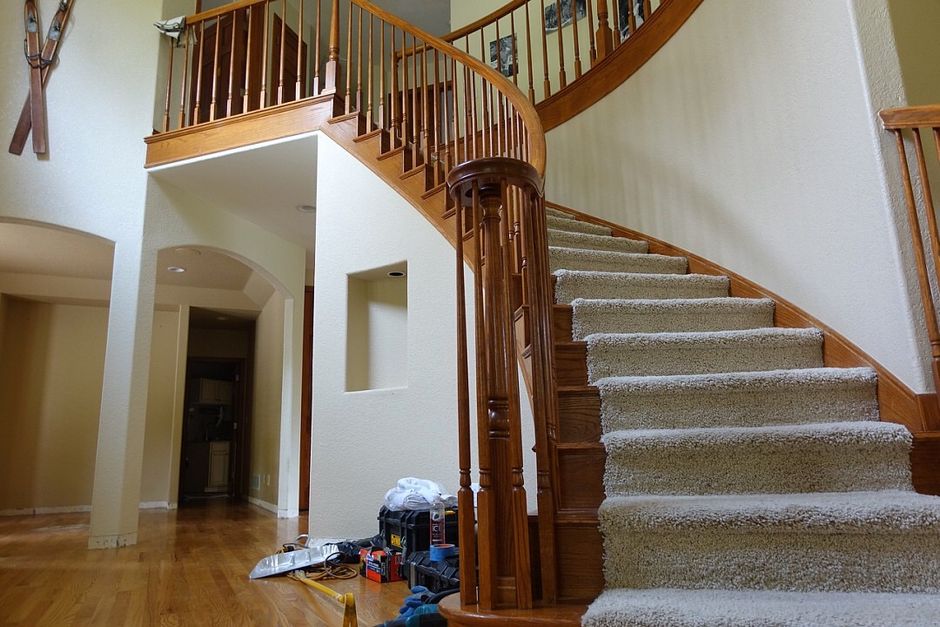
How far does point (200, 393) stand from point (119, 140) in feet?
15.5

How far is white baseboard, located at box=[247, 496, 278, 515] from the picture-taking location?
20.3 feet

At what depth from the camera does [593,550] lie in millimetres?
1434

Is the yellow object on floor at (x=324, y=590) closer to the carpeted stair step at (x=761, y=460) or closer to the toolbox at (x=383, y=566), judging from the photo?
the toolbox at (x=383, y=566)

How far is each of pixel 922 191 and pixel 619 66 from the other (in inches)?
92.0

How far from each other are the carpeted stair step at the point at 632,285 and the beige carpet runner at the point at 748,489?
0.77 ft

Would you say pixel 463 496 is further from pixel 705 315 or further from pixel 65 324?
pixel 65 324

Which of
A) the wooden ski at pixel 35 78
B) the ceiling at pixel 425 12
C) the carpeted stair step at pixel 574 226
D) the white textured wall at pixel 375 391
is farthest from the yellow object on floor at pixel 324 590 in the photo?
the ceiling at pixel 425 12

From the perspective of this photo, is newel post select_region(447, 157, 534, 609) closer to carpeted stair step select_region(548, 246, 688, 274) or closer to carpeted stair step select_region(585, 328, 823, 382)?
carpeted stair step select_region(585, 328, 823, 382)

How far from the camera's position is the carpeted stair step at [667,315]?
7.45ft

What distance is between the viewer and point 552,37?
16.9 ft

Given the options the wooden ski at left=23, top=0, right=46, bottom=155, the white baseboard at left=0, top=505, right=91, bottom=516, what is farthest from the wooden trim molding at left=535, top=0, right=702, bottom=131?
the white baseboard at left=0, top=505, right=91, bottom=516

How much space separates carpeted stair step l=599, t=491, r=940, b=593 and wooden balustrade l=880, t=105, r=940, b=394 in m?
0.58

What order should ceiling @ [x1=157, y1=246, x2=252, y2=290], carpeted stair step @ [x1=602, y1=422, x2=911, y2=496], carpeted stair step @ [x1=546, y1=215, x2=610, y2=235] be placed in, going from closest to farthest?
1. carpeted stair step @ [x1=602, y1=422, x2=911, y2=496]
2. carpeted stair step @ [x1=546, y1=215, x2=610, y2=235]
3. ceiling @ [x1=157, y1=246, x2=252, y2=290]

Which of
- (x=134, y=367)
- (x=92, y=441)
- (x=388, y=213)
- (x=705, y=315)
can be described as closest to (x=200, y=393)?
(x=92, y=441)
